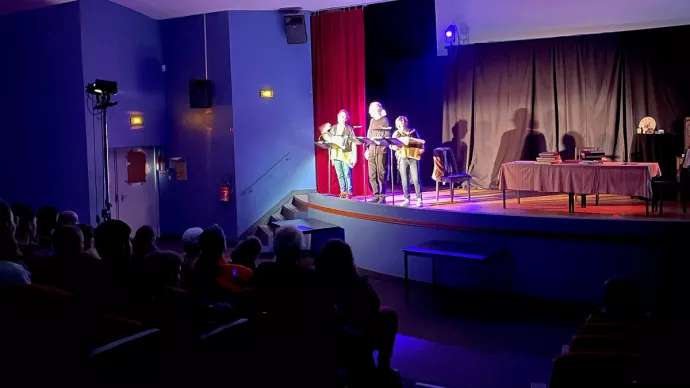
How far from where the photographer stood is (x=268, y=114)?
445 inches

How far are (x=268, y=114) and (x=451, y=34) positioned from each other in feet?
11.2

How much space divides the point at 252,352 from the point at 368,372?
0.73m

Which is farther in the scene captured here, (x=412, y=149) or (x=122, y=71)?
(x=122, y=71)

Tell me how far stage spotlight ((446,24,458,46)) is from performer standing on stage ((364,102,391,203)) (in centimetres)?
221

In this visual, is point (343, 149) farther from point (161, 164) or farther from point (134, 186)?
point (134, 186)

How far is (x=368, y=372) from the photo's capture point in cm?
383

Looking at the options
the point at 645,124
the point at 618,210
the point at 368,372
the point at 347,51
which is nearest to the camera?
the point at 368,372

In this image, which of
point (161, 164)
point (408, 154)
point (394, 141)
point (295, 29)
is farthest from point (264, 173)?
point (394, 141)

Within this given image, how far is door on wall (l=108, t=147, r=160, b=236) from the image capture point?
35.6 feet

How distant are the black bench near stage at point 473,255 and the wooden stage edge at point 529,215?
0.29 m

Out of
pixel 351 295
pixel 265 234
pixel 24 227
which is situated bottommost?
pixel 265 234

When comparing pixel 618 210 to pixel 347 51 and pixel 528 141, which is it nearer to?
pixel 528 141

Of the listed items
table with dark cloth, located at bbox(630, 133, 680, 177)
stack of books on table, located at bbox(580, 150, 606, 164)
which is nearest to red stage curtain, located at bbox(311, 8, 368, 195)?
stack of books on table, located at bbox(580, 150, 606, 164)

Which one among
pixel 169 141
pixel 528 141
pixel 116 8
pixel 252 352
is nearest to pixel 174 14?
pixel 116 8
